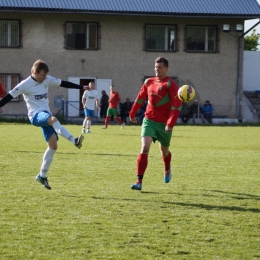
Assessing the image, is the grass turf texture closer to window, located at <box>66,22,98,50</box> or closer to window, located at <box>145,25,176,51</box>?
window, located at <box>66,22,98,50</box>

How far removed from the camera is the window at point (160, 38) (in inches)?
1767

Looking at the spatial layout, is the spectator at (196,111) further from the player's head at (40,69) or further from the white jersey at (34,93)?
the player's head at (40,69)

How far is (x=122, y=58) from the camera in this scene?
44.4 m

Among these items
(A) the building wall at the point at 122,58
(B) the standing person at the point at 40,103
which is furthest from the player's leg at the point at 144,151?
(A) the building wall at the point at 122,58

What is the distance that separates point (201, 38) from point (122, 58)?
521 centimetres

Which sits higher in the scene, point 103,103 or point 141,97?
point 141,97

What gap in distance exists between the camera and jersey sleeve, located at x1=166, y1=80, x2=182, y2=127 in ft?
35.3

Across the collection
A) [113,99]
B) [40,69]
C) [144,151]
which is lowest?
[144,151]

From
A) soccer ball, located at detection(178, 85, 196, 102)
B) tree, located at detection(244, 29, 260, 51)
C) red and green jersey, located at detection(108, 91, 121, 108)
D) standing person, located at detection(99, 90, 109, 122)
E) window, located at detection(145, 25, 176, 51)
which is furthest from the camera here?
tree, located at detection(244, 29, 260, 51)

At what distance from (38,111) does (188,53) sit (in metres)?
35.0

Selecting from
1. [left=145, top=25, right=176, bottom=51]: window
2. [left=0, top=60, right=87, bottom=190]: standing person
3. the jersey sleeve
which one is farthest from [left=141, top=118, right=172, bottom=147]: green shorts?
[left=145, top=25, right=176, bottom=51]: window

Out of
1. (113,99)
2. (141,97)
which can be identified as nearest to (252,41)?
(113,99)

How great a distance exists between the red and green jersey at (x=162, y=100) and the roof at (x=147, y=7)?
31.8 meters

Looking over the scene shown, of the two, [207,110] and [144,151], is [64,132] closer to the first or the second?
[144,151]
